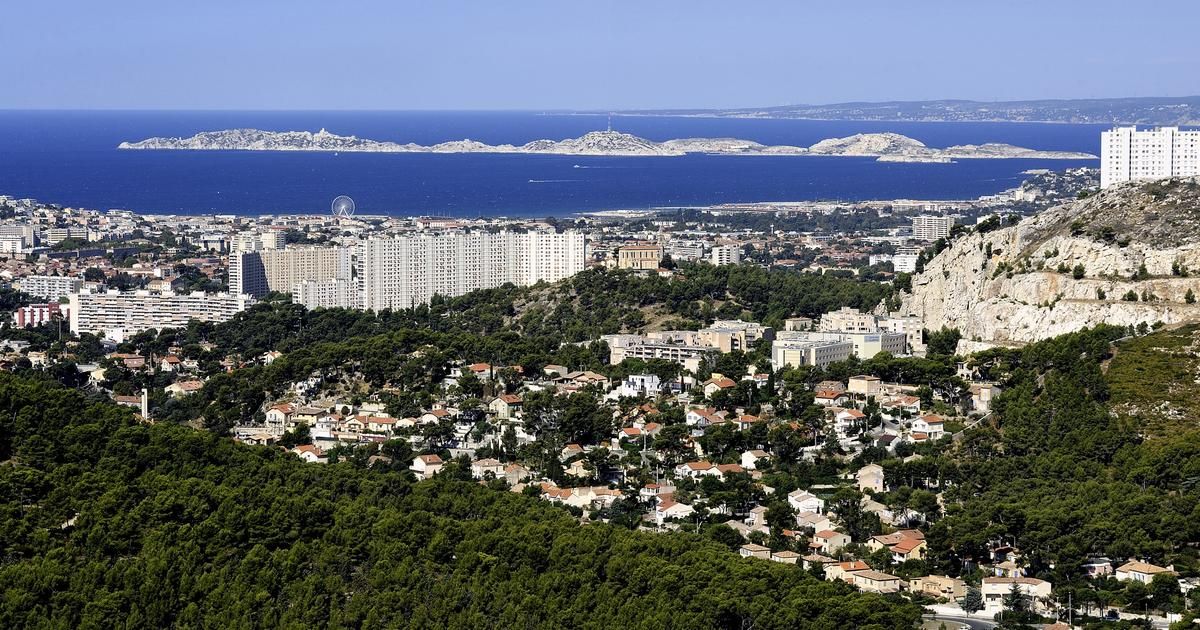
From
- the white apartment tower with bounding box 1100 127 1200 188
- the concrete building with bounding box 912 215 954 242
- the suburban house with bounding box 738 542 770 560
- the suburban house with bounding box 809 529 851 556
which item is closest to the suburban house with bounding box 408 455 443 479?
the suburban house with bounding box 738 542 770 560

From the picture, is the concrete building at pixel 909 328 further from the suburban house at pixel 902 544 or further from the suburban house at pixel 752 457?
the suburban house at pixel 902 544

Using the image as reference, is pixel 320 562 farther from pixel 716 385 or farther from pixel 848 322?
pixel 848 322

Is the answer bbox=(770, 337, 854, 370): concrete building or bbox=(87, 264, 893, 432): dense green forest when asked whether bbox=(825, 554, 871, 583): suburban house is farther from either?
bbox=(87, 264, 893, 432): dense green forest

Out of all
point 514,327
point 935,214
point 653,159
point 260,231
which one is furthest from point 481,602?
point 653,159

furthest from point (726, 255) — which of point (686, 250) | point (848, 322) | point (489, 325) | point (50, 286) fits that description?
point (848, 322)

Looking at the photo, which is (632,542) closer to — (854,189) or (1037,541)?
(1037,541)

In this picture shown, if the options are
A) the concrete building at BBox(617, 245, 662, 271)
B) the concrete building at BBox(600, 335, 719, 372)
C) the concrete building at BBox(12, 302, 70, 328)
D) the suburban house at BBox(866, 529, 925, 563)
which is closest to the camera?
the suburban house at BBox(866, 529, 925, 563)
